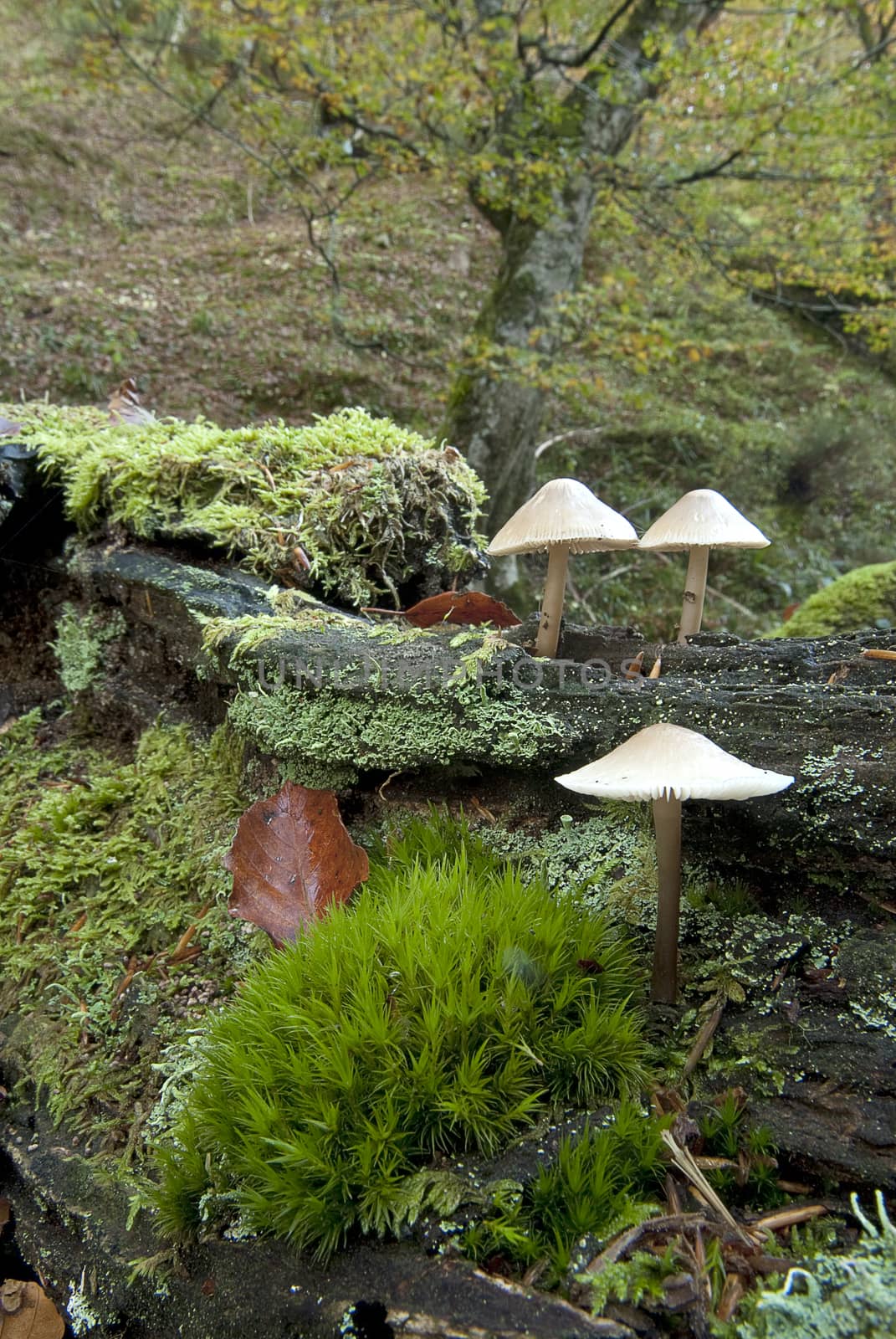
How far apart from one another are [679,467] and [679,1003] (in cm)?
925

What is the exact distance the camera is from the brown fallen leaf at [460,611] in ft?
9.45

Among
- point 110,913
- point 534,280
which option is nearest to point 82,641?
point 110,913

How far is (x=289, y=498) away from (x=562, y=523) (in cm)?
131

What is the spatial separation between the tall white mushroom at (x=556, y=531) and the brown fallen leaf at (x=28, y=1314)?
2.18 meters

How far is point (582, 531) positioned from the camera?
8.00 feet

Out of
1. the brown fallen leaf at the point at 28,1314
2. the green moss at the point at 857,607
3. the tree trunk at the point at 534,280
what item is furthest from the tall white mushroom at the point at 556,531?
the tree trunk at the point at 534,280

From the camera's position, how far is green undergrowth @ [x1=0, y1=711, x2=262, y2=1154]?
2.07 m

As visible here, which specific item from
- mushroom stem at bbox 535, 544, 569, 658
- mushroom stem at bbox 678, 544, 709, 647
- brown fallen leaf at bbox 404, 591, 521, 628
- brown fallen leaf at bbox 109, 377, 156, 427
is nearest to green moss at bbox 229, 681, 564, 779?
mushroom stem at bbox 535, 544, 569, 658

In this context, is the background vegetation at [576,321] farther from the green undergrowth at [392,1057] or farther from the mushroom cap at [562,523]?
the green undergrowth at [392,1057]

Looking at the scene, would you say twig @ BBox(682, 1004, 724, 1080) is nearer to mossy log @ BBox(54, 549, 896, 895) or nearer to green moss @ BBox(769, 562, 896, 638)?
mossy log @ BBox(54, 549, 896, 895)

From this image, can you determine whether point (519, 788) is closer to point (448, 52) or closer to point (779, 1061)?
point (779, 1061)

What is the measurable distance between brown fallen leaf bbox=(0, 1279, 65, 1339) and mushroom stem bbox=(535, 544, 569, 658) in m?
2.18

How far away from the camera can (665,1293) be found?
1270 millimetres

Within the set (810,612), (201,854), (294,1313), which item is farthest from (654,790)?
(810,612)
